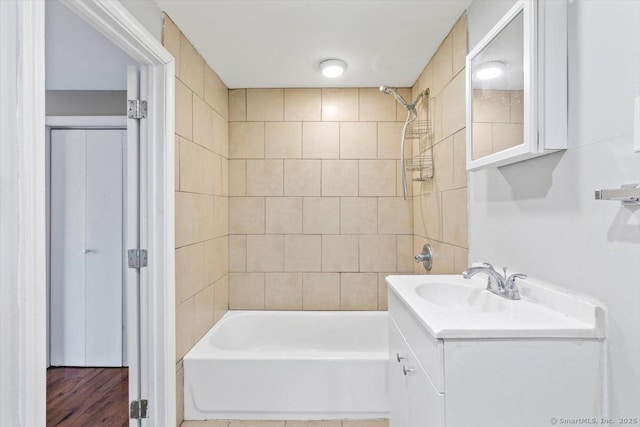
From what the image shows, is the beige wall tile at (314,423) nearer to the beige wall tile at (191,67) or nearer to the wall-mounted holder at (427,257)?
the wall-mounted holder at (427,257)

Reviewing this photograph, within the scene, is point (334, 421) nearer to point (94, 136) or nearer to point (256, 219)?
point (256, 219)

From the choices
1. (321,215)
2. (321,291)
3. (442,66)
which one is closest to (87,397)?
(321,291)

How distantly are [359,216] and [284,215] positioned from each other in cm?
62

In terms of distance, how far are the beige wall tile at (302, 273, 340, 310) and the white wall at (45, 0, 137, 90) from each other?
6.59ft

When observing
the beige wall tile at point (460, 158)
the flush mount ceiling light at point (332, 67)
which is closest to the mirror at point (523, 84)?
the beige wall tile at point (460, 158)

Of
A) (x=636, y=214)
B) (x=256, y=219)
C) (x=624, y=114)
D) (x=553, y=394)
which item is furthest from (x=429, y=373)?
(x=256, y=219)

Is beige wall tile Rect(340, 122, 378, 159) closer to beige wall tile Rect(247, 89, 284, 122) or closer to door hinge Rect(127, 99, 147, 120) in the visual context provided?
beige wall tile Rect(247, 89, 284, 122)

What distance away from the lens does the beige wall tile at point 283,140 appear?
295 centimetres

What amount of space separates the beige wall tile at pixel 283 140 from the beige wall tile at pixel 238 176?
223 mm

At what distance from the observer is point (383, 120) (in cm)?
296

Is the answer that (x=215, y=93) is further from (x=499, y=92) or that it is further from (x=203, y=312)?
(x=499, y=92)

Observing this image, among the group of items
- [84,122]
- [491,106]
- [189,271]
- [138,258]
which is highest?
[84,122]

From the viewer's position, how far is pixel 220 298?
2744mm

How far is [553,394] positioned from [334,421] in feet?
4.77
